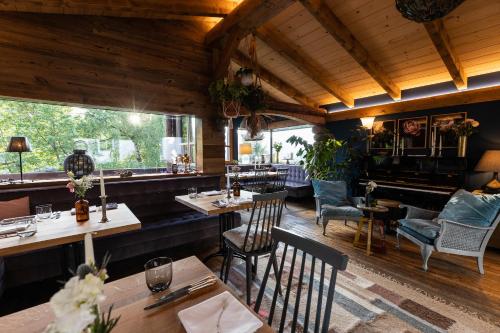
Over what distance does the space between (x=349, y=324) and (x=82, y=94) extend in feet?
12.9

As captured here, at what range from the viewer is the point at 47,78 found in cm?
292

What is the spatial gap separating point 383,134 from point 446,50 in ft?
6.39

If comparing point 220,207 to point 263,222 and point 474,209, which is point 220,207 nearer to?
point 263,222

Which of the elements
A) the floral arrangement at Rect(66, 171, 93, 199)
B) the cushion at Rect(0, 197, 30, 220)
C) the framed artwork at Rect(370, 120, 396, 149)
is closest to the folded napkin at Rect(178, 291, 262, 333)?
the floral arrangement at Rect(66, 171, 93, 199)

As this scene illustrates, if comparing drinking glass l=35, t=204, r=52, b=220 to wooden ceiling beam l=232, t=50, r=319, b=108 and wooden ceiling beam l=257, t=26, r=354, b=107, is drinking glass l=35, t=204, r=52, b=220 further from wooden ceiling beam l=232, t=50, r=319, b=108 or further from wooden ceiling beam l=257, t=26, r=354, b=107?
wooden ceiling beam l=232, t=50, r=319, b=108

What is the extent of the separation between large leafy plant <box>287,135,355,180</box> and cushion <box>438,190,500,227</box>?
250cm

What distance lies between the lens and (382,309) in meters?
2.13

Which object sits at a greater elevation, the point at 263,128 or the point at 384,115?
the point at 384,115

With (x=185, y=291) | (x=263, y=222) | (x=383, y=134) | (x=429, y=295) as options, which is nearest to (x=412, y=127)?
(x=383, y=134)

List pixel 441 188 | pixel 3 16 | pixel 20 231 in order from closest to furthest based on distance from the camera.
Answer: pixel 20 231 → pixel 3 16 → pixel 441 188

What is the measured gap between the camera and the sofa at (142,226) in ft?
7.61

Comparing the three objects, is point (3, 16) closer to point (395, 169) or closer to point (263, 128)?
point (263, 128)

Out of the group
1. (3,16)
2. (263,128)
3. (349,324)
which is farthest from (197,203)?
(3,16)

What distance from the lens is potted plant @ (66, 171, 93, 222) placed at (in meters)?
1.95
